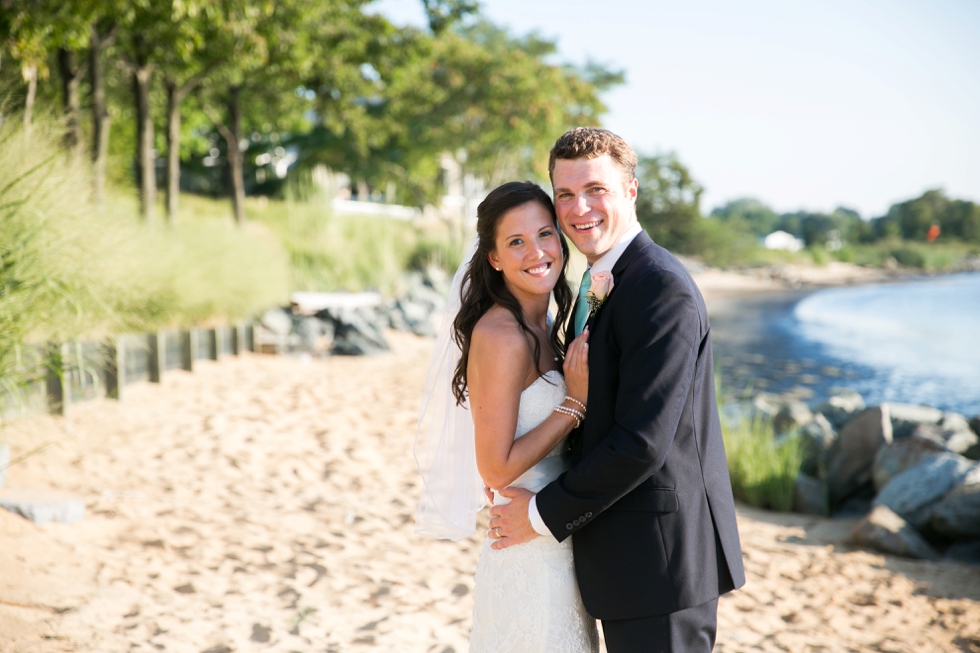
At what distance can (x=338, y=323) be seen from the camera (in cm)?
1249

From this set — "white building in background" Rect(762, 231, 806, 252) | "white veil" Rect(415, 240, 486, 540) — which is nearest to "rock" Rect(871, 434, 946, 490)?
"white veil" Rect(415, 240, 486, 540)

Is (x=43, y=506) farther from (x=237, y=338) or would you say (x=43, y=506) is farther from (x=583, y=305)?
(x=237, y=338)

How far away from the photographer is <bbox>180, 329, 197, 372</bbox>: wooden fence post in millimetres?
8914

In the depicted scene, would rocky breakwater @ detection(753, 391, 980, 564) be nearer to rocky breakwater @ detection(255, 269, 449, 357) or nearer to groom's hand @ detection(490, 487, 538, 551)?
groom's hand @ detection(490, 487, 538, 551)

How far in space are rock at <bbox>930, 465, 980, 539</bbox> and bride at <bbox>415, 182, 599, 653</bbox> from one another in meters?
4.95

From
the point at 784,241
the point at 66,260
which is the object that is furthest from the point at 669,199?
the point at 784,241

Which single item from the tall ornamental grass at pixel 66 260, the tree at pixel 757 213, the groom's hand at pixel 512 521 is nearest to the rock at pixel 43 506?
the tall ornamental grass at pixel 66 260

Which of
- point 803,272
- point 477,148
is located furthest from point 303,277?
point 803,272

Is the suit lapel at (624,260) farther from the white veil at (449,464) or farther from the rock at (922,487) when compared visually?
the rock at (922,487)

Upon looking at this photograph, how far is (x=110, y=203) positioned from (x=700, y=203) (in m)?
53.6

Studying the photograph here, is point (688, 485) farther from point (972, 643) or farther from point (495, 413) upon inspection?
point (972, 643)

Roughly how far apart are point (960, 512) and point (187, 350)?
8075 mm

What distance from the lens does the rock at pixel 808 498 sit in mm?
7184

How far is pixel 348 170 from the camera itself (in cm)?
2650
